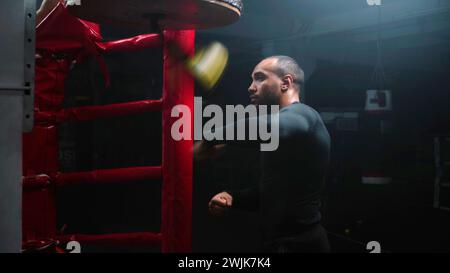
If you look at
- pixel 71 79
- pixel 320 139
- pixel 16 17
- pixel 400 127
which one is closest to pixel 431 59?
pixel 400 127

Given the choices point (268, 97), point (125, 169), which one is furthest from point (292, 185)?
point (125, 169)

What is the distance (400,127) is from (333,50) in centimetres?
495

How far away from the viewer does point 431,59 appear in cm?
1101

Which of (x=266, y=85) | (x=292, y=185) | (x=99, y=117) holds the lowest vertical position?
(x=292, y=185)

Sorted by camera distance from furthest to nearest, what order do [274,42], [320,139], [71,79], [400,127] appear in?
[400,127] → [71,79] → [274,42] → [320,139]

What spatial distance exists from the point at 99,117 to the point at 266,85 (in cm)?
72

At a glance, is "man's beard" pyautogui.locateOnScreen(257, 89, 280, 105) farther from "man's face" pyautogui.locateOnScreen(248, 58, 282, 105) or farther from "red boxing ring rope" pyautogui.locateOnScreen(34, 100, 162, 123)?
"red boxing ring rope" pyautogui.locateOnScreen(34, 100, 162, 123)

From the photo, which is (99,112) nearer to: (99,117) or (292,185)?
(99,117)

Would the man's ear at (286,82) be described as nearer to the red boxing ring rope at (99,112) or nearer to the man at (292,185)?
the man at (292,185)

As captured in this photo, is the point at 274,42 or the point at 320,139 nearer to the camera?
the point at 320,139

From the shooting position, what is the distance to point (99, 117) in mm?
1896
